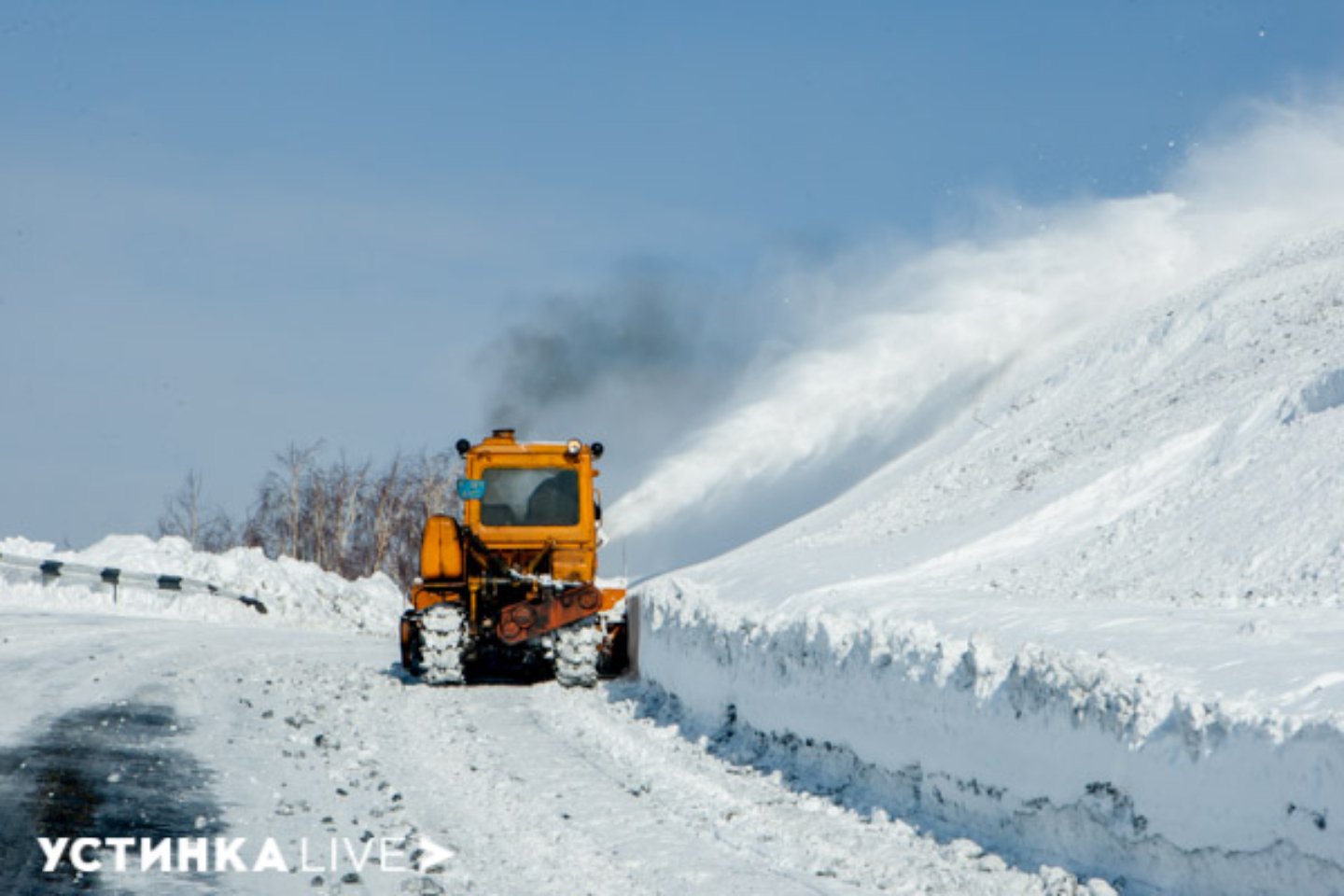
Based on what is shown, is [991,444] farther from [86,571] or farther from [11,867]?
[11,867]

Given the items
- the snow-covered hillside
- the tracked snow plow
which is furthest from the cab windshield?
the snow-covered hillside

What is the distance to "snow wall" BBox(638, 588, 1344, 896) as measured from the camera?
222 inches

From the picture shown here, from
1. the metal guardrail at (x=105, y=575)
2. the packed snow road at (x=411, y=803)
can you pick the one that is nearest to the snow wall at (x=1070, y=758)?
the packed snow road at (x=411, y=803)

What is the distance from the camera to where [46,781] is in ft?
28.2

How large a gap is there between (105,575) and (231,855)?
24.0 metres

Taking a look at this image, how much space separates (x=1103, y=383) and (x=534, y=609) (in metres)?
19.6

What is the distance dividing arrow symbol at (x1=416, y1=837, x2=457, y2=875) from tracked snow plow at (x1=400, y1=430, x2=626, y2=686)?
28.2ft

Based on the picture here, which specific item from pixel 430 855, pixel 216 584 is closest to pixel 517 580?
pixel 430 855

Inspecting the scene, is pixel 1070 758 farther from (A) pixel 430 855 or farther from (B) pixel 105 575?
(B) pixel 105 575

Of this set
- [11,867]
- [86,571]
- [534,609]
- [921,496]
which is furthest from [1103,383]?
[11,867]

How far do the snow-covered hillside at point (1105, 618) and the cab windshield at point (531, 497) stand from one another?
2.20 m

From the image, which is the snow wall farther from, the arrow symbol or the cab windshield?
the cab windshield

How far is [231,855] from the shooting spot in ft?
22.8

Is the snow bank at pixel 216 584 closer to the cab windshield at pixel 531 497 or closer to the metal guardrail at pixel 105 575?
the metal guardrail at pixel 105 575
